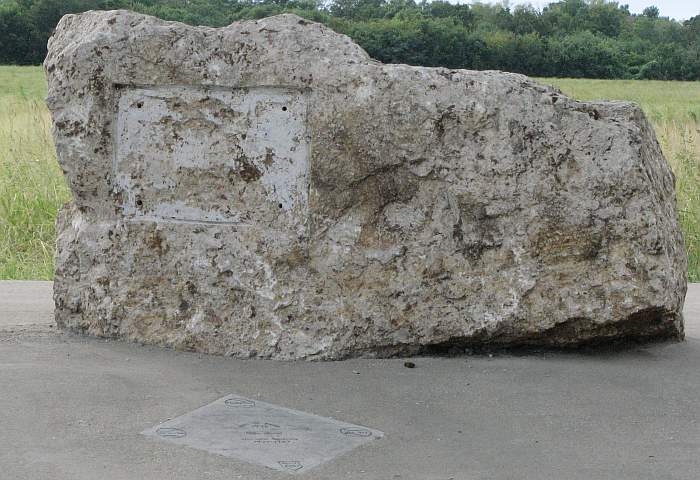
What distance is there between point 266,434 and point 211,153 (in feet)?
4.54

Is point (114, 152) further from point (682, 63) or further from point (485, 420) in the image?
point (682, 63)

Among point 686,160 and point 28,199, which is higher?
point 686,160

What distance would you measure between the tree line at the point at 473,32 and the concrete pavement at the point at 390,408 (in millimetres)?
11493

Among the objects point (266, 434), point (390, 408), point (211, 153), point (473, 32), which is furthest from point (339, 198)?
point (473, 32)

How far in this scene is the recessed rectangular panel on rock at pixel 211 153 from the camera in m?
3.98

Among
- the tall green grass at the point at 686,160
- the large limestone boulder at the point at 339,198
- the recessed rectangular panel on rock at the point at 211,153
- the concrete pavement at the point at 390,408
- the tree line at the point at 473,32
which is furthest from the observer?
the tree line at the point at 473,32

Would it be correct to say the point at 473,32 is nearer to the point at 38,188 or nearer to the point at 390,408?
the point at 38,188

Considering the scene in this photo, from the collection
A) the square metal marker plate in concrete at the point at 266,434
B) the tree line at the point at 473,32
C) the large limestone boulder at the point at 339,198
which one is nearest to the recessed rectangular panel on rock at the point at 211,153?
the large limestone boulder at the point at 339,198

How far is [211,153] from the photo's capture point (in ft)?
13.2

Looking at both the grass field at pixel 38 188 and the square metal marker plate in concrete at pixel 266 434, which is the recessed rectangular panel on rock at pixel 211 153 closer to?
the square metal marker plate in concrete at pixel 266 434

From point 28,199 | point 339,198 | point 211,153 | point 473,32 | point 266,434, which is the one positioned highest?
point 473,32

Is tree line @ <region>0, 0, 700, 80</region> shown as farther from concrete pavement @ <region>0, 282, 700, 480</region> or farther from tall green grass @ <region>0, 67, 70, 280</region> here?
concrete pavement @ <region>0, 282, 700, 480</region>

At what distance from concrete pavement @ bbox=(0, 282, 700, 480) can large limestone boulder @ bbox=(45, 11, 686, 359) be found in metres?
0.17

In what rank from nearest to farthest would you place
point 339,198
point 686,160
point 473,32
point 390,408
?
1. point 390,408
2. point 339,198
3. point 686,160
4. point 473,32
